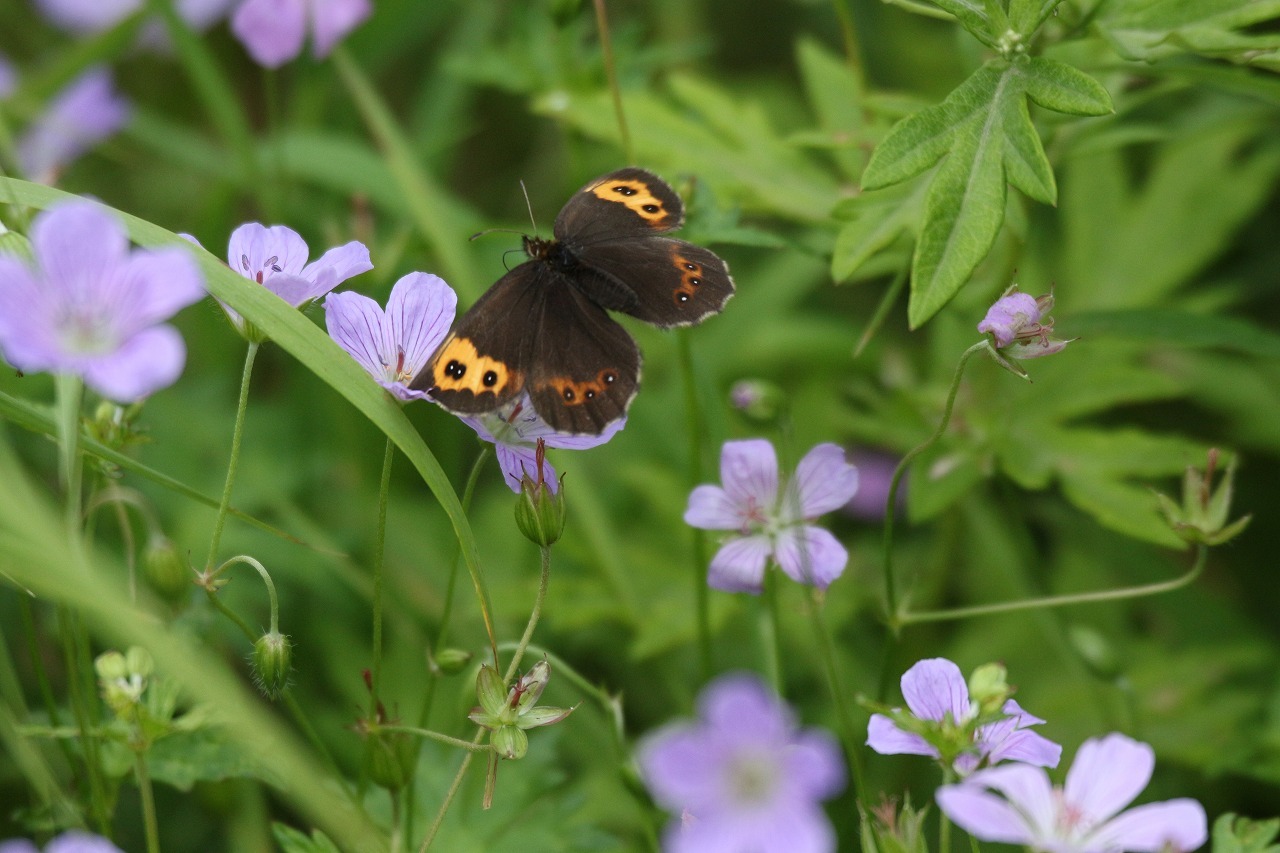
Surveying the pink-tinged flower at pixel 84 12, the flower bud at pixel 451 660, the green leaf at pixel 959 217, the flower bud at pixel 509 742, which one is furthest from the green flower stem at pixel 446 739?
the pink-tinged flower at pixel 84 12

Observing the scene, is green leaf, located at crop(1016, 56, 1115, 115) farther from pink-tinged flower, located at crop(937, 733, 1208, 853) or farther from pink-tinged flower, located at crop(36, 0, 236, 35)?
pink-tinged flower, located at crop(36, 0, 236, 35)

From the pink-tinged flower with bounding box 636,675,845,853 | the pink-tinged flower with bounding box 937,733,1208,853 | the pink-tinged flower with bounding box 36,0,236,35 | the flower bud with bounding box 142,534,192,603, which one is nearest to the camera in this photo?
the pink-tinged flower with bounding box 636,675,845,853

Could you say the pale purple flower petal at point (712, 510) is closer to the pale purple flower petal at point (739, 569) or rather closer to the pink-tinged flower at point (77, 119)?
the pale purple flower petal at point (739, 569)

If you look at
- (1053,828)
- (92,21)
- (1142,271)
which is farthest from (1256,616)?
(92,21)

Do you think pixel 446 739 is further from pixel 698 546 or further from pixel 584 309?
pixel 698 546

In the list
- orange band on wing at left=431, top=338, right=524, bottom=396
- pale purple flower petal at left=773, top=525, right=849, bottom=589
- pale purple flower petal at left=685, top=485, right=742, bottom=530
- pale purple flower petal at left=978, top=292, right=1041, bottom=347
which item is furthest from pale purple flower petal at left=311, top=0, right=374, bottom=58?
pale purple flower petal at left=978, top=292, right=1041, bottom=347

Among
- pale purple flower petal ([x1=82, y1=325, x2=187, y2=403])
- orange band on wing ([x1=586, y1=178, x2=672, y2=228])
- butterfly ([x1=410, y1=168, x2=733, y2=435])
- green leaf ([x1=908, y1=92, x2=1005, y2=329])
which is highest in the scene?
green leaf ([x1=908, y1=92, x2=1005, y2=329])

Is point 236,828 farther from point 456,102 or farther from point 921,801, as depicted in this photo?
point 456,102
